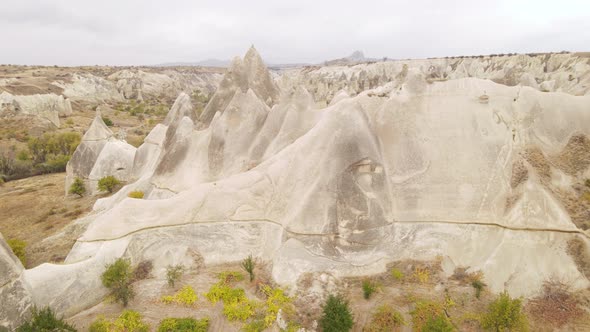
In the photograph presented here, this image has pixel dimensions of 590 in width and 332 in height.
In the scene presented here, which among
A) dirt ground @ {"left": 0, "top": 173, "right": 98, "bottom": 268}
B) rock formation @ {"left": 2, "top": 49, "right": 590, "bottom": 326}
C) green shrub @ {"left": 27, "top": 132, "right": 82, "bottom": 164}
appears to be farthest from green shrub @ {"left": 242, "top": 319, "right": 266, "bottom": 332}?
green shrub @ {"left": 27, "top": 132, "right": 82, "bottom": 164}

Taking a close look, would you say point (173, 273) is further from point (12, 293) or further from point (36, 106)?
point (36, 106)

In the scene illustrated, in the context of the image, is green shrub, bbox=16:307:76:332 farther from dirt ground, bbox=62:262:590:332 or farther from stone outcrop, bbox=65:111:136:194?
stone outcrop, bbox=65:111:136:194

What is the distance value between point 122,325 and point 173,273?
7.77 feet

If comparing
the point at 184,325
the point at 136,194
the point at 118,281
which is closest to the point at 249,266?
the point at 184,325

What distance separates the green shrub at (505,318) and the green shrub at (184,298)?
8887 mm

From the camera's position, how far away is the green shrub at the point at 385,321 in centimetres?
995

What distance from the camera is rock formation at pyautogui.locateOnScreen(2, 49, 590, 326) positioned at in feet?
37.3

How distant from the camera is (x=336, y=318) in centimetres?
944

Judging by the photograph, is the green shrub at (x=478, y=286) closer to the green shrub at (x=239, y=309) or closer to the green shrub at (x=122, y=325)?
the green shrub at (x=239, y=309)

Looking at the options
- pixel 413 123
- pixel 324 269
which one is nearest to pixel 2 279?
pixel 324 269

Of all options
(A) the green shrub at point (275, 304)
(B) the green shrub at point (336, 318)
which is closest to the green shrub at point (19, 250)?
(A) the green shrub at point (275, 304)

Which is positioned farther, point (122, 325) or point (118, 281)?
point (118, 281)

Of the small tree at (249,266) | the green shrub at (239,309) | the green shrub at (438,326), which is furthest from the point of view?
the small tree at (249,266)

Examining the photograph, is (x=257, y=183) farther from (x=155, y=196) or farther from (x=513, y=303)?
(x=513, y=303)
